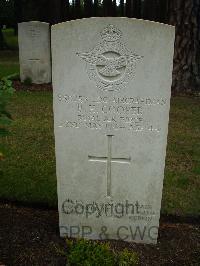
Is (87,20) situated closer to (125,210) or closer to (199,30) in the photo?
(125,210)

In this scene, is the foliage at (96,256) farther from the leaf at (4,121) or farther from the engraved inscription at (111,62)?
the engraved inscription at (111,62)

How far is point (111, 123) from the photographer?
3.41m

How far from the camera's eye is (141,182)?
140 inches

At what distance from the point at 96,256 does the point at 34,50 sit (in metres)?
9.31

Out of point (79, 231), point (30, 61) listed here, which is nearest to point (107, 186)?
point (79, 231)

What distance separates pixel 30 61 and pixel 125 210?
350 inches

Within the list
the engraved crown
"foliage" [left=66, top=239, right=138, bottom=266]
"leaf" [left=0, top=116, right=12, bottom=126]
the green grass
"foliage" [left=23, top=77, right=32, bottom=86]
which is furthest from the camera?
"foliage" [left=23, top=77, right=32, bottom=86]

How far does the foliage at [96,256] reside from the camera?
10.7 ft

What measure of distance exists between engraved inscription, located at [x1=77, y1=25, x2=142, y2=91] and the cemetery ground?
1.33m

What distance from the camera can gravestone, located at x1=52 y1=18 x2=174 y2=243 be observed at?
320 centimetres

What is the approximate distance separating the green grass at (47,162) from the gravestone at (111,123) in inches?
30.4

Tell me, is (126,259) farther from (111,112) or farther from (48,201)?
(48,201)

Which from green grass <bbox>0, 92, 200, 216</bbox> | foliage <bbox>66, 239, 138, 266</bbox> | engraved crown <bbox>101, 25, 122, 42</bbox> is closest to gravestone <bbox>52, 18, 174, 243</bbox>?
engraved crown <bbox>101, 25, 122, 42</bbox>

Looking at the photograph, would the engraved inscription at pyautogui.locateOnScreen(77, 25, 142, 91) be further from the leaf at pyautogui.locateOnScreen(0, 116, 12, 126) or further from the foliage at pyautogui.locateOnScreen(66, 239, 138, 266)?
the foliage at pyautogui.locateOnScreen(66, 239, 138, 266)
